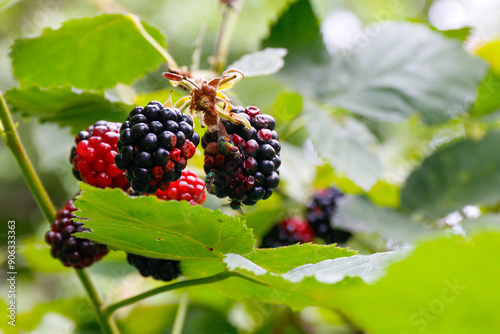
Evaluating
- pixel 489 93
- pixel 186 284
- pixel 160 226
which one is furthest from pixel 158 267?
pixel 489 93

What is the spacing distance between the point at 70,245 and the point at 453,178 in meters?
1.18

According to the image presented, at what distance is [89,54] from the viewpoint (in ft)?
3.76

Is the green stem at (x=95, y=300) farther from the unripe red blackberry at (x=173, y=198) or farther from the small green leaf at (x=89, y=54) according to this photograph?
the small green leaf at (x=89, y=54)

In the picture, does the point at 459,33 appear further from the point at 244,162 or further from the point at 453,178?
the point at 244,162

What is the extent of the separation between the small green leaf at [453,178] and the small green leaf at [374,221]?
12 centimetres

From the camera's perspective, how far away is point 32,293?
2.23 meters

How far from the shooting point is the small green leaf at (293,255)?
2.33 feet

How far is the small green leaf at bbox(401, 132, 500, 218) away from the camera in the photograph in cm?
142

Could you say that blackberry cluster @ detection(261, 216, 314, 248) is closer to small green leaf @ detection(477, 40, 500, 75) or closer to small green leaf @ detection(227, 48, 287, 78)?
small green leaf @ detection(227, 48, 287, 78)

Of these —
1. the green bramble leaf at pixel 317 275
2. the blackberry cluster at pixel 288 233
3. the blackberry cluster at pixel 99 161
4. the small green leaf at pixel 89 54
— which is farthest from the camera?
the blackberry cluster at pixel 288 233

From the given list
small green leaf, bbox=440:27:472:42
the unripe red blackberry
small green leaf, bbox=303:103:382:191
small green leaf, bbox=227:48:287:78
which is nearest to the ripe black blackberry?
the unripe red blackberry

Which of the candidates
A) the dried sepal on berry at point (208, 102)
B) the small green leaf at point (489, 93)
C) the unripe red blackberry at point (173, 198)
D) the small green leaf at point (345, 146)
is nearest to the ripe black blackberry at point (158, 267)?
the unripe red blackberry at point (173, 198)

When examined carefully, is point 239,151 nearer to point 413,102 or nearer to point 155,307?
point 413,102

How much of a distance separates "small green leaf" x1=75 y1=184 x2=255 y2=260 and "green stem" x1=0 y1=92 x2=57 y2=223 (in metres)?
0.22
